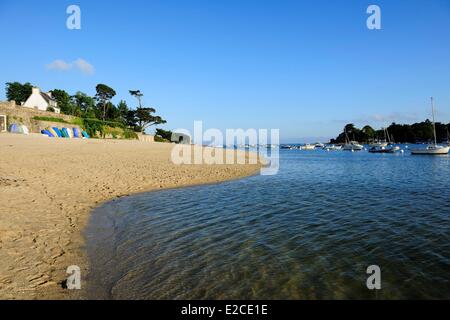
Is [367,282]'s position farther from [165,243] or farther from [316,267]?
[165,243]

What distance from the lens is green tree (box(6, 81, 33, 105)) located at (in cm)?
8619

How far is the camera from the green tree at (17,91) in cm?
8619

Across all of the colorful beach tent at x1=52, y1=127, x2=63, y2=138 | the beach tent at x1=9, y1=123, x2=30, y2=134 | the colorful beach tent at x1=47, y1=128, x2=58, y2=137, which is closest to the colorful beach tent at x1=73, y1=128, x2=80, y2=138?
the colorful beach tent at x1=52, y1=127, x2=63, y2=138

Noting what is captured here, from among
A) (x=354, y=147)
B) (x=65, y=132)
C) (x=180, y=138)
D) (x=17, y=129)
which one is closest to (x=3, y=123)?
(x=17, y=129)

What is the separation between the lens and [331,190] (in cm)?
1853

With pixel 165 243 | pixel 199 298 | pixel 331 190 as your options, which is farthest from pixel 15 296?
pixel 331 190

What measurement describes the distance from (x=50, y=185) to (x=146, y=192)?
482 cm

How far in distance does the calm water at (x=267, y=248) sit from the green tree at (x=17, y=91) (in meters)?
93.5

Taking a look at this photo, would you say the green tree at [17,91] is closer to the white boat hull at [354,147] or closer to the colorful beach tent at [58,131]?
the colorful beach tent at [58,131]

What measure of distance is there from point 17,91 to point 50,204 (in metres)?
96.0

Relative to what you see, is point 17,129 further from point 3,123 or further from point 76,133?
point 76,133

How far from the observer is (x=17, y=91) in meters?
86.5

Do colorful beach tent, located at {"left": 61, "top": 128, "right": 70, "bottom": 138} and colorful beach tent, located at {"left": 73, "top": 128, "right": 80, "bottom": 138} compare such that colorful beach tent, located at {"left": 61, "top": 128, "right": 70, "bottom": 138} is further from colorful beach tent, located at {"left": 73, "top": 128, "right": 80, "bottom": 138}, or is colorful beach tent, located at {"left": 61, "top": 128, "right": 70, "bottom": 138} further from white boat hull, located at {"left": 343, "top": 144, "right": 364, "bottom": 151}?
white boat hull, located at {"left": 343, "top": 144, "right": 364, "bottom": 151}

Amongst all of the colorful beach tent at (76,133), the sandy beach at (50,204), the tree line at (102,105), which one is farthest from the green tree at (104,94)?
the sandy beach at (50,204)
